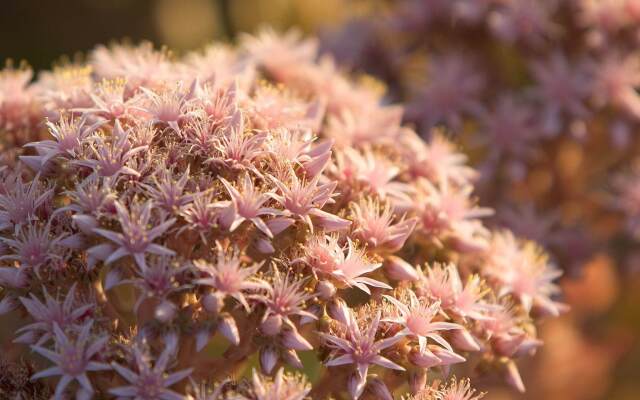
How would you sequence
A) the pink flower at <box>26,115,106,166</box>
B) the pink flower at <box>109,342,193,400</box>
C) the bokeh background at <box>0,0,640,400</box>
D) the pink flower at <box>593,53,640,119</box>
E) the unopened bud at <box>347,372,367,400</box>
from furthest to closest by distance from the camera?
the bokeh background at <box>0,0,640,400</box> < the pink flower at <box>593,53,640,119</box> < the pink flower at <box>26,115,106,166</box> < the unopened bud at <box>347,372,367,400</box> < the pink flower at <box>109,342,193,400</box>

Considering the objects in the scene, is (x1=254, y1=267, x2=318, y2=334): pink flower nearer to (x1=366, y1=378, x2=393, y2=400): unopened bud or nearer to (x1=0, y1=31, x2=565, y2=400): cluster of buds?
(x1=0, y1=31, x2=565, y2=400): cluster of buds

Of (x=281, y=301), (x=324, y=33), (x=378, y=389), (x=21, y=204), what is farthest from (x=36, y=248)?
(x=324, y=33)

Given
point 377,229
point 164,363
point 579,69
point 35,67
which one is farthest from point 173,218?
point 35,67

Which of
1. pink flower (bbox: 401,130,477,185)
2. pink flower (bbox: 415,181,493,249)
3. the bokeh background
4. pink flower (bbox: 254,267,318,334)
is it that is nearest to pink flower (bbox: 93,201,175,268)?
pink flower (bbox: 254,267,318,334)

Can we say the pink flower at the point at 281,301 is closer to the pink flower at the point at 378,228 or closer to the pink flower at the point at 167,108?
the pink flower at the point at 378,228

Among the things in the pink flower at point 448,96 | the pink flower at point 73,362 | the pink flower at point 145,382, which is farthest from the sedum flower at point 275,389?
the pink flower at point 448,96

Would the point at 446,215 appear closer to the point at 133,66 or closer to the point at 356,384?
the point at 356,384

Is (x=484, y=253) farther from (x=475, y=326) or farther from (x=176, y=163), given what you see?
(x=176, y=163)
